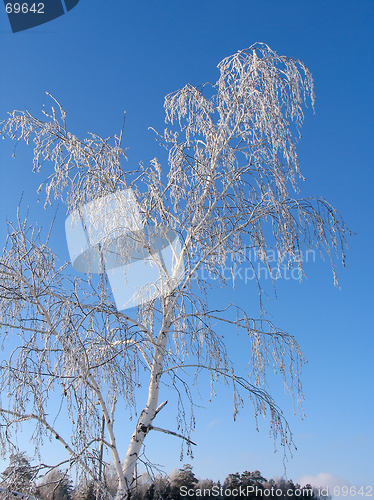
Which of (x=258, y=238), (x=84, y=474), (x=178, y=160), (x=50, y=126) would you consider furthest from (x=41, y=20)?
(x=84, y=474)

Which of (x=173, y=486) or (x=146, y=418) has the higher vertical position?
(x=146, y=418)

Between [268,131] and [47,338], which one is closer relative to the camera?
[47,338]

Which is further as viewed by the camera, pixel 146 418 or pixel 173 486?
pixel 173 486

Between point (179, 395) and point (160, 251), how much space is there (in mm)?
1724

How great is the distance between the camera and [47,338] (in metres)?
2.65

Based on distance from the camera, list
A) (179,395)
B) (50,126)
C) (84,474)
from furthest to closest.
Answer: (50,126)
(179,395)
(84,474)

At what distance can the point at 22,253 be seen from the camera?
9.90 ft

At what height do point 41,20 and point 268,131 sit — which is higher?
point 41,20

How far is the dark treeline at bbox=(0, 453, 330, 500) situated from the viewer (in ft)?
9.69

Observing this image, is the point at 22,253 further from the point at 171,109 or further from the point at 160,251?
the point at 171,109

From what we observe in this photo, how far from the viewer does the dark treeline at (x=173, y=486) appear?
2.95 meters

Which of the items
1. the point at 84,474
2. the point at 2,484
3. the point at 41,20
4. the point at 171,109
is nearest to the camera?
the point at 84,474

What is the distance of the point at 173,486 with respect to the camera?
9.90 m

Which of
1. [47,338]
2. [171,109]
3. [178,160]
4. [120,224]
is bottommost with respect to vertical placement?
[47,338]
